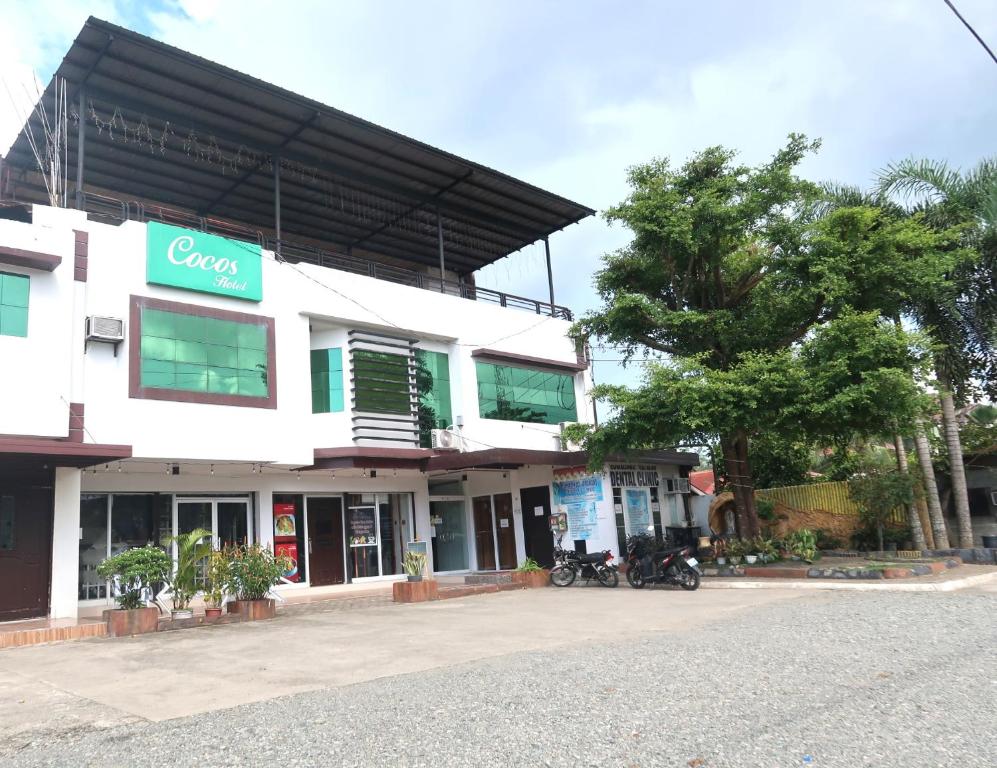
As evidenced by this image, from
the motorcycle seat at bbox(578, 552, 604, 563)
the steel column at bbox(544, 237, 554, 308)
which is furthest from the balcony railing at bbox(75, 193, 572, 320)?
the motorcycle seat at bbox(578, 552, 604, 563)

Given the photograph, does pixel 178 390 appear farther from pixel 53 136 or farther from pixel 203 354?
pixel 53 136

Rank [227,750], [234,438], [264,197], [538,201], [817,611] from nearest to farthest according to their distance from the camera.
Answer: [227,750], [817,611], [234,438], [264,197], [538,201]

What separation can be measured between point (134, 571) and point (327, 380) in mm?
6688

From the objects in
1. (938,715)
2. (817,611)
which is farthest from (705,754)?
(817,611)

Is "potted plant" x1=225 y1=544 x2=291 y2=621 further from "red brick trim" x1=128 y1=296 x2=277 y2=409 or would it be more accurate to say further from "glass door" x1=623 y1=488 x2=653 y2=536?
"glass door" x1=623 y1=488 x2=653 y2=536

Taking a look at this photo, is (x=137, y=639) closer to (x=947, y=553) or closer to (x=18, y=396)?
(x=18, y=396)

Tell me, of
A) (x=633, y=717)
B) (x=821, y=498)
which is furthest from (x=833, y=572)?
(x=633, y=717)

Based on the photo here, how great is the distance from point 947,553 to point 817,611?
798 cm

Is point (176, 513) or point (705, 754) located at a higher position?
point (176, 513)

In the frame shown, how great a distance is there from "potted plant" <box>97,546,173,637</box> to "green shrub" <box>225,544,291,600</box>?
1302 mm

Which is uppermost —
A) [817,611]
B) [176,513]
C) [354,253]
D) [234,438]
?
[354,253]

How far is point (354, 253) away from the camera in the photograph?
2284cm

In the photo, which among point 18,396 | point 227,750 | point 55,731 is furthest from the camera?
point 18,396

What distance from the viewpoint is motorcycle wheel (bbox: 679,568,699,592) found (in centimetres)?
1363
